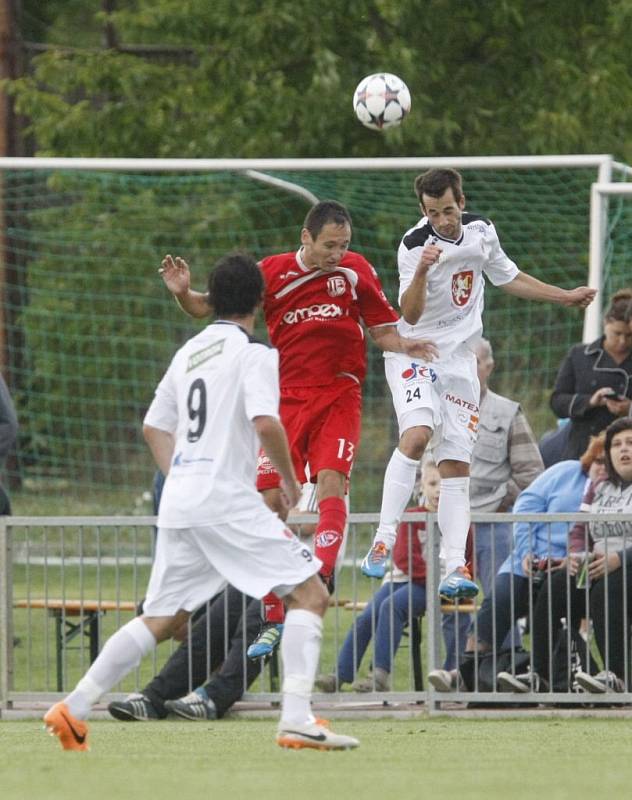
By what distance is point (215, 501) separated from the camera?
27.1 ft

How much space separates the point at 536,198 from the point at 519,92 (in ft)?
20.3

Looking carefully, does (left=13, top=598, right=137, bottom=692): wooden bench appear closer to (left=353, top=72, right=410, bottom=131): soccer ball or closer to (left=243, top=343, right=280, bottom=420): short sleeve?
(left=353, top=72, right=410, bottom=131): soccer ball

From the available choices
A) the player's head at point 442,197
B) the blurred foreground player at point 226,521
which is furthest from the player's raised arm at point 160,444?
the player's head at point 442,197

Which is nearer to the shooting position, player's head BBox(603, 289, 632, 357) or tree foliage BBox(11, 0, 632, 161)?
player's head BBox(603, 289, 632, 357)

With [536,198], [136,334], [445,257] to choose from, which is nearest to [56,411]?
[136,334]

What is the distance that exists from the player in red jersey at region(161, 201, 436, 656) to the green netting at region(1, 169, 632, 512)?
845 cm

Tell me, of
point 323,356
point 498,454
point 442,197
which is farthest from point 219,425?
point 498,454

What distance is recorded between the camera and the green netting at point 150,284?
20.5m

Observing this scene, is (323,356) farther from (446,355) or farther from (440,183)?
(440,183)

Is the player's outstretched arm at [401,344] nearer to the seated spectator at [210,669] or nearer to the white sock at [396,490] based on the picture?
the white sock at [396,490]

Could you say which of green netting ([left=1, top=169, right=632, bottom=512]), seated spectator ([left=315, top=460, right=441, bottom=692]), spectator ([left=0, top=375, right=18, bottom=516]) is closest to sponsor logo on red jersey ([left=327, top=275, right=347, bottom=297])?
seated spectator ([left=315, top=460, right=441, bottom=692])

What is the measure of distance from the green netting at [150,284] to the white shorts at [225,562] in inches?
434

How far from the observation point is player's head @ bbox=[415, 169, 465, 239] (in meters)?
10.5
